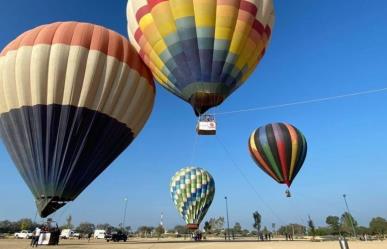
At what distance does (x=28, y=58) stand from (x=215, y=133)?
10651mm

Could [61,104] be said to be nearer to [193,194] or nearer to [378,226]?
[193,194]

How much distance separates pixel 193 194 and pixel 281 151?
12788 millimetres

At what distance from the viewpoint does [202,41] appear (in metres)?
17.5

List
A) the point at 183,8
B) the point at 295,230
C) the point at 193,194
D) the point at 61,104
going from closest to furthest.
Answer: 1. the point at 61,104
2. the point at 183,8
3. the point at 193,194
4. the point at 295,230

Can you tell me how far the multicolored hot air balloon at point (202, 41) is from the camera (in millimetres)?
17500

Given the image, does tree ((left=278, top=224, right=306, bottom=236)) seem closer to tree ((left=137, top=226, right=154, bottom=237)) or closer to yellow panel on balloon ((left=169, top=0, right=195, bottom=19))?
tree ((left=137, top=226, right=154, bottom=237))

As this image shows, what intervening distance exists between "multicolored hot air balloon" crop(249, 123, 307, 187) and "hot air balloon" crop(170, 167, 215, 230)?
897 cm

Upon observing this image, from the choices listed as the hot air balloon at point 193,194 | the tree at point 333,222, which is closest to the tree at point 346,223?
the tree at point 333,222

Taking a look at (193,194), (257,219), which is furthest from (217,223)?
(193,194)

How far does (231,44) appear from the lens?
697 inches

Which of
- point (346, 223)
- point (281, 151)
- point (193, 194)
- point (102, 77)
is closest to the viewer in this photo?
point (102, 77)

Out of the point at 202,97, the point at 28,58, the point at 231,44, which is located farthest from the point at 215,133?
the point at 28,58

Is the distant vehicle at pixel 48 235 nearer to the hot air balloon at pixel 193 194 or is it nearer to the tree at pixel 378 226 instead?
the hot air balloon at pixel 193 194

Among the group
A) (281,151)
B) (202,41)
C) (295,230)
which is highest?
(295,230)
